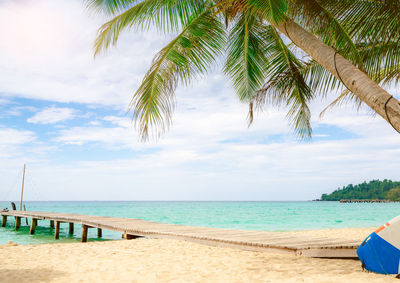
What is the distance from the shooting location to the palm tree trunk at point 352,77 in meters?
3.91

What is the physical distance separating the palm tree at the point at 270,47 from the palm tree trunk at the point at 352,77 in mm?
11

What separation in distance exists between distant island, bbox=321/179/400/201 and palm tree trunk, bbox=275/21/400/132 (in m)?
95.6

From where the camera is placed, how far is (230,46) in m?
6.93

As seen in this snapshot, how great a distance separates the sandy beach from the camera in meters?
4.59

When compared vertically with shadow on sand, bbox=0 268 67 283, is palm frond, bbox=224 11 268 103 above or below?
above

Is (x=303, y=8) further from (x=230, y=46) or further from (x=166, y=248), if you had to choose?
(x=166, y=248)

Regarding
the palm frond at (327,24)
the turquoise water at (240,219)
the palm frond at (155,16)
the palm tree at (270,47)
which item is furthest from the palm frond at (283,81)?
the turquoise water at (240,219)

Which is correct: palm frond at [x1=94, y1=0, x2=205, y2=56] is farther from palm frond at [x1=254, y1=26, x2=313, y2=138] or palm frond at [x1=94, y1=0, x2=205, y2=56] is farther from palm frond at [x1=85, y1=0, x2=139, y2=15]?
palm frond at [x1=254, y1=26, x2=313, y2=138]

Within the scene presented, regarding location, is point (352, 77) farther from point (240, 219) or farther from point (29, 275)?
point (240, 219)

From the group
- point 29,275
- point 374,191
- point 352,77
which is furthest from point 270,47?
point 374,191

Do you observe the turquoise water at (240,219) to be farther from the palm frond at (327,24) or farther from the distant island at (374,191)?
the distant island at (374,191)

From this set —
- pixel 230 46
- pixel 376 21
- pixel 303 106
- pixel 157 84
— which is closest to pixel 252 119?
pixel 303 106

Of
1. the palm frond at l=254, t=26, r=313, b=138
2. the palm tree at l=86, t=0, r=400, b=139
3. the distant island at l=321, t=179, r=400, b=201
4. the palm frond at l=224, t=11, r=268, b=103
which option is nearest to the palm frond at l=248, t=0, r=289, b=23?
the palm tree at l=86, t=0, r=400, b=139

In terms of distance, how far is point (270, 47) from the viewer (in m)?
7.12
